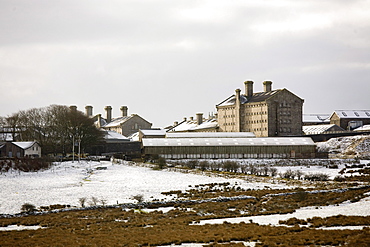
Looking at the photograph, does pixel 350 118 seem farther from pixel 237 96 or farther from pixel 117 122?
pixel 117 122

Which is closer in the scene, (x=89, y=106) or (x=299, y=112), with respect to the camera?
(x=299, y=112)

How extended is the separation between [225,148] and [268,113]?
19352 millimetres

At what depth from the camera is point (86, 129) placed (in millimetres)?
75500

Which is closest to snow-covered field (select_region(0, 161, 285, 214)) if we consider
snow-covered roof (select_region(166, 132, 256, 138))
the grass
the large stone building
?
the grass

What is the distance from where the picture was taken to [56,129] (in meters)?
75.9

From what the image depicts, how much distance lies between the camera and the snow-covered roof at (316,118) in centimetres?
12411

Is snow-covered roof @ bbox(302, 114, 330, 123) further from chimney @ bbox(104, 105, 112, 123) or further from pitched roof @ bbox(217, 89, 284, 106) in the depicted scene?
chimney @ bbox(104, 105, 112, 123)

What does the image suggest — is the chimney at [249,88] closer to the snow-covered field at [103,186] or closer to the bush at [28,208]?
the snow-covered field at [103,186]

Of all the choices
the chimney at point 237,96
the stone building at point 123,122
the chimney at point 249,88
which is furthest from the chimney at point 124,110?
the chimney at point 249,88

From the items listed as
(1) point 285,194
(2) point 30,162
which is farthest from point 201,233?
(2) point 30,162

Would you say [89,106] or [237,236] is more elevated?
[89,106]

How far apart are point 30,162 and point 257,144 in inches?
1337

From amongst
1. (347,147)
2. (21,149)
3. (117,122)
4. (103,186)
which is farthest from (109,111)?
(103,186)

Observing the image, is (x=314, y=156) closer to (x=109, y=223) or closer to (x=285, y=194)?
(x=285, y=194)
